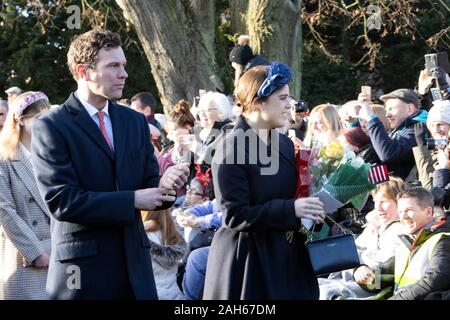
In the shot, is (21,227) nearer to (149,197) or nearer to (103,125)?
(103,125)

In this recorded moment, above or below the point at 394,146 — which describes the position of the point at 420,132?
above

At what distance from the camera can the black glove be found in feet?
24.9

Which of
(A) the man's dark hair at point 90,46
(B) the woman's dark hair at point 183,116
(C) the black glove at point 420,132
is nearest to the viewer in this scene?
(A) the man's dark hair at point 90,46

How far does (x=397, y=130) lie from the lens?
27.4ft

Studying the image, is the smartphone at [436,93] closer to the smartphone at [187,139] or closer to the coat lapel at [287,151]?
the smartphone at [187,139]

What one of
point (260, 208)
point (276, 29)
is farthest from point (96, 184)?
point (276, 29)

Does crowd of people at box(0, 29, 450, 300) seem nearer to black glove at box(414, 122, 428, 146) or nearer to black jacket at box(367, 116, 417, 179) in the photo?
Answer: black glove at box(414, 122, 428, 146)

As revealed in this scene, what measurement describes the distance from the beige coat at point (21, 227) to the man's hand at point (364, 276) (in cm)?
244

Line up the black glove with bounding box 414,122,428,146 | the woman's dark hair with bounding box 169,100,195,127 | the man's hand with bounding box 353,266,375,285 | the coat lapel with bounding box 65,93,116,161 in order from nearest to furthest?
1. the coat lapel with bounding box 65,93,116,161
2. the man's hand with bounding box 353,266,375,285
3. the black glove with bounding box 414,122,428,146
4. the woman's dark hair with bounding box 169,100,195,127

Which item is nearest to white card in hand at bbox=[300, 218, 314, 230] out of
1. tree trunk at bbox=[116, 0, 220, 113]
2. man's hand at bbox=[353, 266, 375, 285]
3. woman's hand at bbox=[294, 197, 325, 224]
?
woman's hand at bbox=[294, 197, 325, 224]

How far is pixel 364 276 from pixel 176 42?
8111mm

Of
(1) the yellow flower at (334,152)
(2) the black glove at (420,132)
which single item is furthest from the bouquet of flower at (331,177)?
(2) the black glove at (420,132)

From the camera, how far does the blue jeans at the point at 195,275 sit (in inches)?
268
